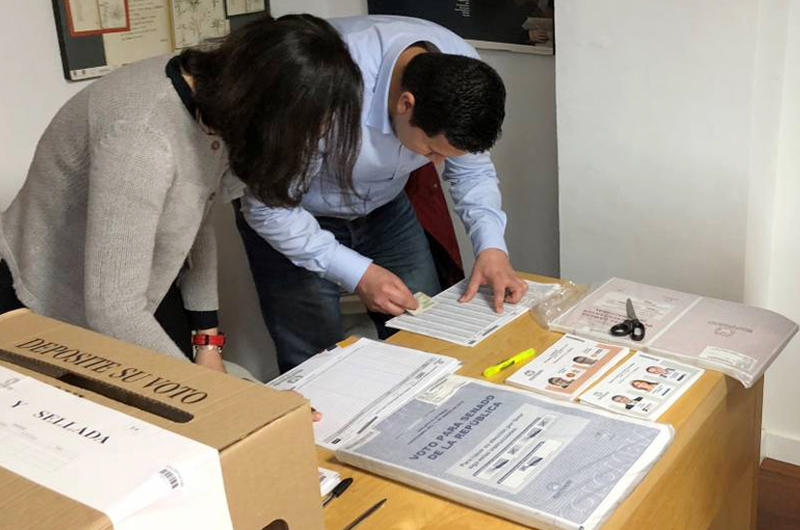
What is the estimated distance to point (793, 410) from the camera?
87.4 inches

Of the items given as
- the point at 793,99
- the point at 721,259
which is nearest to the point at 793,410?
the point at 721,259

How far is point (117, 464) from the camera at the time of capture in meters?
0.63

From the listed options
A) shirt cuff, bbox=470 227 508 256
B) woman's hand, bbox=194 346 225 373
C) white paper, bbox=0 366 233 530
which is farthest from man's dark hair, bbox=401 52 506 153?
white paper, bbox=0 366 233 530

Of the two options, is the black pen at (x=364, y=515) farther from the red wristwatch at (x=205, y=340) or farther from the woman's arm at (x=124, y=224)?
the red wristwatch at (x=205, y=340)

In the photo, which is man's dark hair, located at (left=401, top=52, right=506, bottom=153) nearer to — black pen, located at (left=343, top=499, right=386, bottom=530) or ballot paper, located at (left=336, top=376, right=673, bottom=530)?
ballot paper, located at (left=336, top=376, right=673, bottom=530)

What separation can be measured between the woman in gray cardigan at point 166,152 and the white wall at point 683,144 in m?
0.82

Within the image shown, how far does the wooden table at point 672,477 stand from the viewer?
1.04 metres

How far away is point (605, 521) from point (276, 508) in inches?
17.7

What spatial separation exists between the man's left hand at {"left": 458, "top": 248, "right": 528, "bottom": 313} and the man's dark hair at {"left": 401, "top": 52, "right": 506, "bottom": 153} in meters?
0.28

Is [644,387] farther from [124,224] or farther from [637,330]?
[124,224]

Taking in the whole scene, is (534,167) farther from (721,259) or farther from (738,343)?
(738,343)

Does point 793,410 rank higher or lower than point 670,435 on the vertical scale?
lower

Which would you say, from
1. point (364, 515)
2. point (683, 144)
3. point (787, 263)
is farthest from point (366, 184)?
point (787, 263)

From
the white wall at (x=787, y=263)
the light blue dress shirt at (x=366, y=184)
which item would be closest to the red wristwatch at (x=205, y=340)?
the light blue dress shirt at (x=366, y=184)
